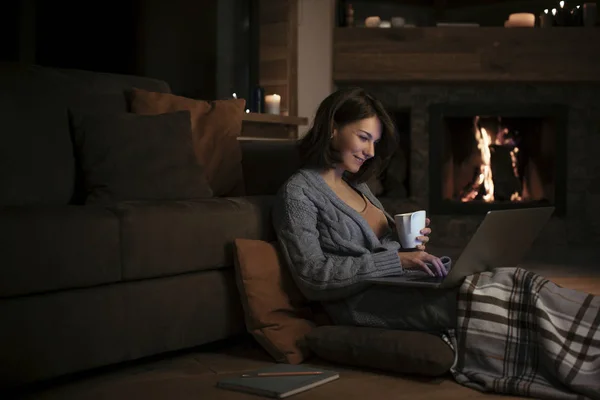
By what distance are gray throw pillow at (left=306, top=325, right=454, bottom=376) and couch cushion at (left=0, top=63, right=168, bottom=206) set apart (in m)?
0.86

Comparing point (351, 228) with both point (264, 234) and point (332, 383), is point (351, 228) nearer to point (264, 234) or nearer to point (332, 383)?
point (264, 234)

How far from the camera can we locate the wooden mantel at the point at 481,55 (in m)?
4.93

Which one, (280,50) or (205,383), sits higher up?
(280,50)

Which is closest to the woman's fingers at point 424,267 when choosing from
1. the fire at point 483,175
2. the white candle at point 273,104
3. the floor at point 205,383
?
the floor at point 205,383

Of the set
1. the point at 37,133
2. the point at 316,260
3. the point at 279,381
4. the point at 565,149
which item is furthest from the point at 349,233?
the point at 565,149

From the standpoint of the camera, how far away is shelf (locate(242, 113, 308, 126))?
4.48 m

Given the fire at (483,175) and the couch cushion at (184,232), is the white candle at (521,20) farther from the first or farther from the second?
the couch cushion at (184,232)

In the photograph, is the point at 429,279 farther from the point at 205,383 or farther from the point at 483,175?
the point at 483,175

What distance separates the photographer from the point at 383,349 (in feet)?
7.00

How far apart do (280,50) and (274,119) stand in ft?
1.97

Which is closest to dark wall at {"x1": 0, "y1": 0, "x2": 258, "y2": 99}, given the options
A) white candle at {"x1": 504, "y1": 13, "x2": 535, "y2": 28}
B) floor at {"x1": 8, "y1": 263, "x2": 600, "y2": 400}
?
white candle at {"x1": 504, "y1": 13, "x2": 535, "y2": 28}

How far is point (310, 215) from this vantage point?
239cm

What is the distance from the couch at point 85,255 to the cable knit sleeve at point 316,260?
0.51 ft

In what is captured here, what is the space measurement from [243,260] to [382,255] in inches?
15.0
